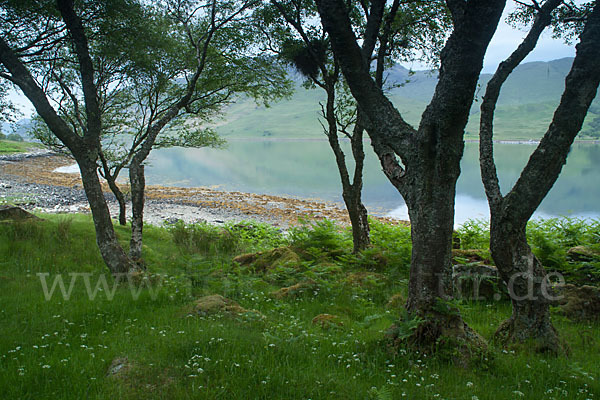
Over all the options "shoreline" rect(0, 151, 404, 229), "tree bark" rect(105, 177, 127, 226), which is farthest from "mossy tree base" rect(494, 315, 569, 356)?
"shoreline" rect(0, 151, 404, 229)

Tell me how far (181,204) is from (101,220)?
842 inches

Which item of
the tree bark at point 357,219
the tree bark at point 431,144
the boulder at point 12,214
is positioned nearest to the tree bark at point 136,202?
the boulder at point 12,214

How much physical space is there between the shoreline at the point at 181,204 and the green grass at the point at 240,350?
40.1ft

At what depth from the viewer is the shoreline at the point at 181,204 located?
23.5 metres

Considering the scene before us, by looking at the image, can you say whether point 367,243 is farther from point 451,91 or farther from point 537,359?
point 451,91

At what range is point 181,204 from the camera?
2884cm

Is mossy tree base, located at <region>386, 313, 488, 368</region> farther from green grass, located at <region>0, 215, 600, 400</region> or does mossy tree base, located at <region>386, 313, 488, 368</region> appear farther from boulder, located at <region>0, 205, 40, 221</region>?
boulder, located at <region>0, 205, 40, 221</region>

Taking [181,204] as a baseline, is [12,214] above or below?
above

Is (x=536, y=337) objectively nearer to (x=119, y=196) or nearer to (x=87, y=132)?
(x=87, y=132)

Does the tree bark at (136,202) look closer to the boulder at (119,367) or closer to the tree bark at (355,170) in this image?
the tree bark at (355,170)

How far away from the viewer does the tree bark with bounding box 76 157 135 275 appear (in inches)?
310

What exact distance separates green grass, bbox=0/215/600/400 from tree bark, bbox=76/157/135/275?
69cm

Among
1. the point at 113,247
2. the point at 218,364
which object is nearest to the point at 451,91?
the point at 218,364

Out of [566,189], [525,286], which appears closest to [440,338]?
[525,286]
